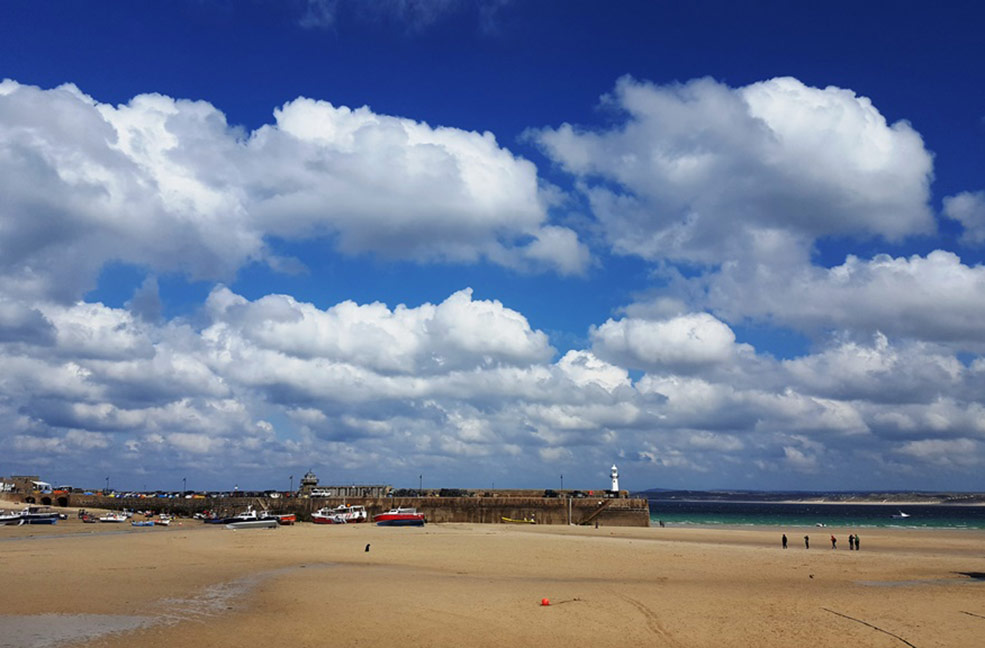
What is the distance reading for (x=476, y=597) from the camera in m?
25.7

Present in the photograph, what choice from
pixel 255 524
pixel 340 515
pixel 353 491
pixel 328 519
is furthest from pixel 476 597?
pixel 353 491

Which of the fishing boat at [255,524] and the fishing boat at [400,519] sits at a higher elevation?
the fishing boat at [400,519]

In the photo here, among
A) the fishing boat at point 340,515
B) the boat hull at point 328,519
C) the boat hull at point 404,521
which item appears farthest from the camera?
the fishing boat at point 340,515

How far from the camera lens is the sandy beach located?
1973 cm

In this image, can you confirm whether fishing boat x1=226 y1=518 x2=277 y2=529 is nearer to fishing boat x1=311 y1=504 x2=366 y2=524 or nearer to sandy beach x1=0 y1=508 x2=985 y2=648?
fishing boat x1=311 y1=504 x2=366 y2=524

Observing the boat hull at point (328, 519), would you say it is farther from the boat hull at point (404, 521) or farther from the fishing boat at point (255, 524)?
the boat hull at point (404, 521)

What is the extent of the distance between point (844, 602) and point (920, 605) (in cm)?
238

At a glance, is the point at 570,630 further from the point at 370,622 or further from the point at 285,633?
the point at 285,633

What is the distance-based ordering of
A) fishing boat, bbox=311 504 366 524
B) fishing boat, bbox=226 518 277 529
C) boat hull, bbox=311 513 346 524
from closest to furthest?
1. fishing boat, bbox=226 518 277 529
2. boat hull, bbox=311 513 346 524
3. fishing boat, bbox=311 504 366 524

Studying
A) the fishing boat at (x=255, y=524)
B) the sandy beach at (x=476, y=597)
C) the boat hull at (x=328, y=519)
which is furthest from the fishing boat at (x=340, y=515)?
the sandy beach at (x=476, y=597)

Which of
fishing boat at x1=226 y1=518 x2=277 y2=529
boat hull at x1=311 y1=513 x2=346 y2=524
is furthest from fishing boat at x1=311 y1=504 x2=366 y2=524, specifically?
fishing boat at x1=226 y1=518 x2=277 y2=529

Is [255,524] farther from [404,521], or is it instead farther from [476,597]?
[476,597]

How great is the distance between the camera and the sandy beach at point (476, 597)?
64.7ft

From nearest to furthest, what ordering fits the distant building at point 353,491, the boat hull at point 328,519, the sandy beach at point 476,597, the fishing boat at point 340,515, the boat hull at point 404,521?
the sandy beach at point 476,597 < the boat hull at point 404,521 < the boat hull at point 328,519 < the fishing boat at point 340,515 < the distant building at point 353,491
